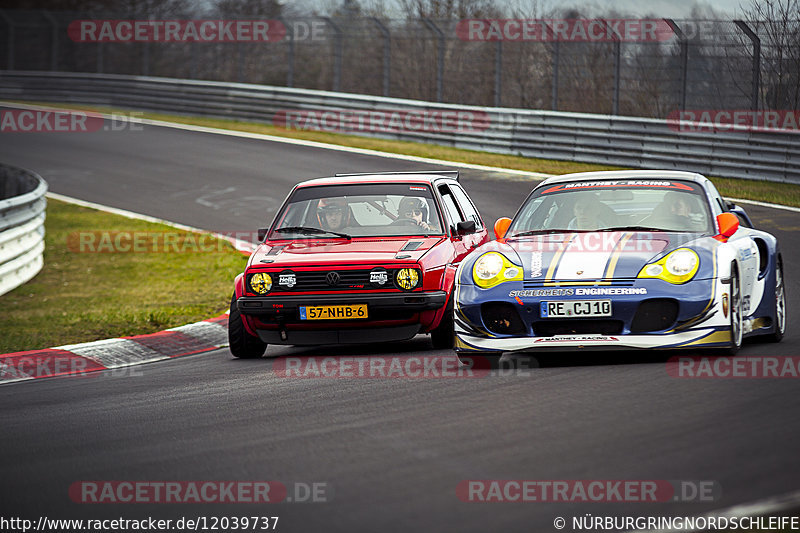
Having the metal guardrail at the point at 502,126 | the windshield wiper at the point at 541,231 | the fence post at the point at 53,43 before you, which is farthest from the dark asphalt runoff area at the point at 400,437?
the fence post at the point at 53,43

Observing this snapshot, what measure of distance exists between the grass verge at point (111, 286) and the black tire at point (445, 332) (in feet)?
10.9

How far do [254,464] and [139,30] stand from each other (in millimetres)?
30523

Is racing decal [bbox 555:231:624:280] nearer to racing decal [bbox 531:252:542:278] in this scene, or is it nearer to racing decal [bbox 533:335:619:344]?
racing decal [bbox 531:252:542:278]

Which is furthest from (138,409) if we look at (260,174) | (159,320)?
(260,174)

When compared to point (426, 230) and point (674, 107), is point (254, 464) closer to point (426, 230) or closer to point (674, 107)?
point (426, 230)

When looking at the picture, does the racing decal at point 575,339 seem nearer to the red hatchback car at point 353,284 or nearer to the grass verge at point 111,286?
the red hatchback car at point 353,284

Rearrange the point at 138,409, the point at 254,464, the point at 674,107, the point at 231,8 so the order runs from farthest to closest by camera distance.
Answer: the point at 231,8 → the point at 674,107 → the point at 138,409 → the point at 254,464

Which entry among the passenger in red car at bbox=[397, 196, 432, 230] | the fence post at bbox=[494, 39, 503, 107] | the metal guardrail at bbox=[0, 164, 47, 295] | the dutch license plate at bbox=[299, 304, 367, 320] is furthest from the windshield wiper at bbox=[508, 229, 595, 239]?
the fence post at bbox=[494, 39, 503, 107]

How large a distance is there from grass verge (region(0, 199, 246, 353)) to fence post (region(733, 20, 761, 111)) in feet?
30.8

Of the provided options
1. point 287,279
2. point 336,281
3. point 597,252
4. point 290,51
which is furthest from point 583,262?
point 290,51

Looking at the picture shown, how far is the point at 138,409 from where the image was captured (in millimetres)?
6277

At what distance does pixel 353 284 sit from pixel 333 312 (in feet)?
0.86

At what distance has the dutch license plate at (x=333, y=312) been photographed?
8055 mm

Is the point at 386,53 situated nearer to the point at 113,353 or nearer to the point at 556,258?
the point at 113,353
